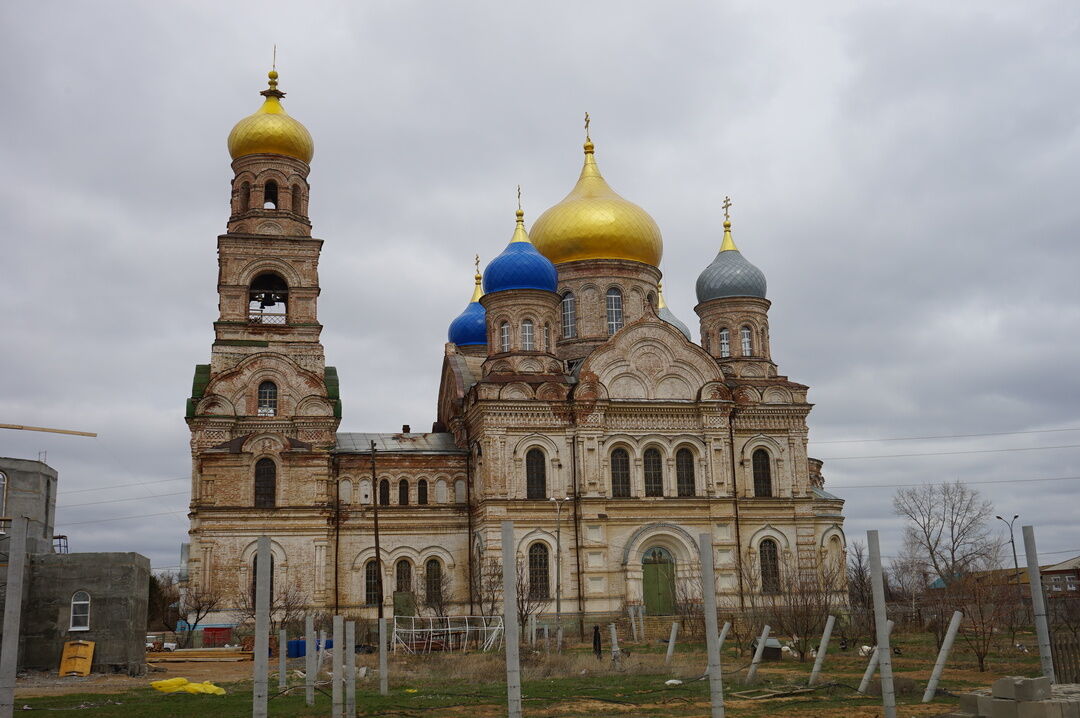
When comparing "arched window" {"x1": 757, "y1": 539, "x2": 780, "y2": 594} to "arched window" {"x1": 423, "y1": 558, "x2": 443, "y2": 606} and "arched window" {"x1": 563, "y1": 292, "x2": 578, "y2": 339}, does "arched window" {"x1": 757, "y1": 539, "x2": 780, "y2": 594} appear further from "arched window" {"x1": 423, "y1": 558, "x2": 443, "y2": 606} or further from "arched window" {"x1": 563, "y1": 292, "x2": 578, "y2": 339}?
"arched window" {"x1": 423, "y1": 558, "x2": 443, "y2": 606}

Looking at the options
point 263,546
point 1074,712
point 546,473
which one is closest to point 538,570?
point 546,473

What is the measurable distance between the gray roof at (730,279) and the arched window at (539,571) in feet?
41.1

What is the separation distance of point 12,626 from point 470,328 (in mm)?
38472

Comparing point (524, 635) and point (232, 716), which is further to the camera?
point (524, 635)

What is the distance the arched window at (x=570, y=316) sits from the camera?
43500 millimetres

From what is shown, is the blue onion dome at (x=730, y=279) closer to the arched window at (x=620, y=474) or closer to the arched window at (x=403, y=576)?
the arched window at (x=620, y=474)

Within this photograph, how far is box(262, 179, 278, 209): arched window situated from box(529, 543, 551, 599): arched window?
16055mm

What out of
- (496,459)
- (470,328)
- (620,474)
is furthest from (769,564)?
(470,328)

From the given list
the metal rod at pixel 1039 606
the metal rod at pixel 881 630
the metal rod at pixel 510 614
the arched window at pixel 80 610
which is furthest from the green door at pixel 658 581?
the metal rod at pixel 510 614

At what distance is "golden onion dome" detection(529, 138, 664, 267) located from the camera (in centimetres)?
4316

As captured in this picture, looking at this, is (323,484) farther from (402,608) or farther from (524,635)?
(524,635)

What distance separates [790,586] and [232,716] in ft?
71.5

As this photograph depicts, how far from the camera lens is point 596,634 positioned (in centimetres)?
2878

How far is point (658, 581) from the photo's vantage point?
1487 inches
